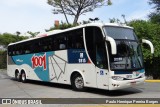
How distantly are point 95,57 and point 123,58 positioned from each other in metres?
1.29

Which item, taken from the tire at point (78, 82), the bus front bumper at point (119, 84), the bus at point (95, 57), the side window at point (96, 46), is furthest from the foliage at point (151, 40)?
the bus front bumper at point (119, 84)

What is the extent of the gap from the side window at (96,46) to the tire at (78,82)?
1.60 m

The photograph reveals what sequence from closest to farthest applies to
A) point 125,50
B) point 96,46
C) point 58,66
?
point 125,50 → point 96,46 → point 58,66

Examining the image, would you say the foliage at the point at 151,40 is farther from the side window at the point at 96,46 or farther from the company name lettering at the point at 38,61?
the side window at the point at 96,46

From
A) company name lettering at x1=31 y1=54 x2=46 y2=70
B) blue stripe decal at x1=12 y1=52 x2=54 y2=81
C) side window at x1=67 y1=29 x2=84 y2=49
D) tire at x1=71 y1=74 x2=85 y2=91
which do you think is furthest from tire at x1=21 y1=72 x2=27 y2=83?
side window at x1=67 y1=29 x2=84 y2=49

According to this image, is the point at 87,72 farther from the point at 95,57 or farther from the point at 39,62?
the point at 39,62

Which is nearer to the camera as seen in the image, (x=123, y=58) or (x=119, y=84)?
(x=119, y=84)

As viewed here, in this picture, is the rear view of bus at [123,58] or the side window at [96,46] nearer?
the rear view of bus at [123,58]

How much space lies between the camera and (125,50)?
13.7 m

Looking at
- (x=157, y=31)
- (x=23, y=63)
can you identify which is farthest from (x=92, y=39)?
(x=157, y=31)

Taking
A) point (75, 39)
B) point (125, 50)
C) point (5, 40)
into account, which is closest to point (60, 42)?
point (75, 39)

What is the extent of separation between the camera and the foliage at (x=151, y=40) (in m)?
22.6

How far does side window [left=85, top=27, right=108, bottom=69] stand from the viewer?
13.6 meters

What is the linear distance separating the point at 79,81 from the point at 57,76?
2.28 metres
